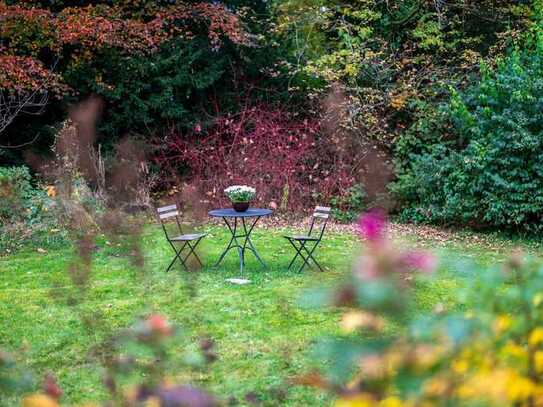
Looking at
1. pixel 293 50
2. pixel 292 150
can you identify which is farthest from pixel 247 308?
pixel 293 50

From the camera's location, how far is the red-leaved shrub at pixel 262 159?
39.7 feet

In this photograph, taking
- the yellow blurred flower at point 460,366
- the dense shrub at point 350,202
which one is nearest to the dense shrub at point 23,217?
the dense shrub at point 350,202

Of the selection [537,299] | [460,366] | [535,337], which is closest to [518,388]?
[460,366]

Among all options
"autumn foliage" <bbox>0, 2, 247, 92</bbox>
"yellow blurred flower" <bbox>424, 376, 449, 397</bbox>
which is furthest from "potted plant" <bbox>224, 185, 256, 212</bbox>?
"yellow blurred flower" <bbox>424, 376, 449, 397</bbox>

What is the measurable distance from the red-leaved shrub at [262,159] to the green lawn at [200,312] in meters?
3.49

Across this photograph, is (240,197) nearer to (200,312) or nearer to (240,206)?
(240,206)

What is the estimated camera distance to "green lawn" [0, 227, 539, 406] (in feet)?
12.7

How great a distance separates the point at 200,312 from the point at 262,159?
23.6ft

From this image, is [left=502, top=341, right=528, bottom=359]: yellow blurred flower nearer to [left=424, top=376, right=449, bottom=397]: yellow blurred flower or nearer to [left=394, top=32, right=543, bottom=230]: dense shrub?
[left=424, top=376, right=449, bottom=397]: yellow blurred flower

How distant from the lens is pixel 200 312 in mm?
5410

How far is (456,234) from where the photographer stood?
10.2m

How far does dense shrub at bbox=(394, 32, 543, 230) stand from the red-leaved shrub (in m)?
2.03

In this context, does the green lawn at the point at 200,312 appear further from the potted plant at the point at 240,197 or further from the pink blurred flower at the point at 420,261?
the potted plant at the point at 240,197

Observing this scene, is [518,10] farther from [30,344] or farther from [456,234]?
[30,344]
